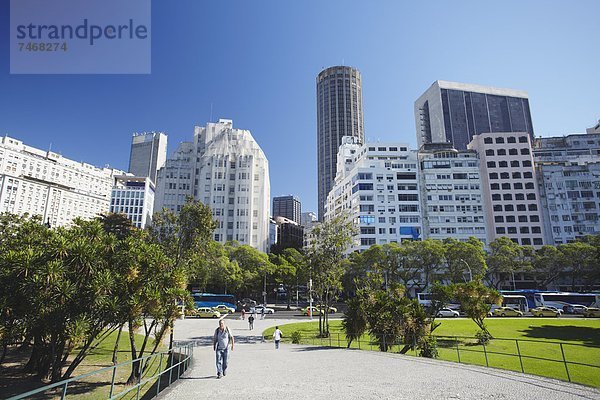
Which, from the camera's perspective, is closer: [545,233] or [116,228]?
[116,228]

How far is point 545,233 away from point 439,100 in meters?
85.4

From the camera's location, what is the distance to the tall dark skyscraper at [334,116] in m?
188

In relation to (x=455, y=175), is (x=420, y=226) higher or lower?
lower

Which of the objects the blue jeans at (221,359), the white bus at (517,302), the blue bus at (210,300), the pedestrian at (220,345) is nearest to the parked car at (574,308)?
the white bus at (517,302)

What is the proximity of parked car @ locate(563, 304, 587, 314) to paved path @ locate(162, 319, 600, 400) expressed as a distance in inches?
1804

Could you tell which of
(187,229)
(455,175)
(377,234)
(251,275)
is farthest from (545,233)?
(187,229)

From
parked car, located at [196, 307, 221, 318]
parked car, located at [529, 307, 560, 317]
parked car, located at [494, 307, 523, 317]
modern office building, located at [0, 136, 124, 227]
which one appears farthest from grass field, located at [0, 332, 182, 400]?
modern office building, located at [0, 136, 124, 227]

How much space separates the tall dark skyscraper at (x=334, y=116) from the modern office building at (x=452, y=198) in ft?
332

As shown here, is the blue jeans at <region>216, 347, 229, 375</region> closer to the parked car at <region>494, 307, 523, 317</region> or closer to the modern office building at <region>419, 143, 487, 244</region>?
the parked car at <region>494, 307, 523, 317</region>

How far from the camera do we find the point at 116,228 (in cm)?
6594

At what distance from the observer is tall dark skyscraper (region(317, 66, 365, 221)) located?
7392 inches

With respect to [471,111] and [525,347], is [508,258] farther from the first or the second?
[471,111]

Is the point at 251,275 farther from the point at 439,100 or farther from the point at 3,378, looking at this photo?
the point at 439,100

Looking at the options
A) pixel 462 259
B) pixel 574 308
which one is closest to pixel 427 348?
pixel 574 308
